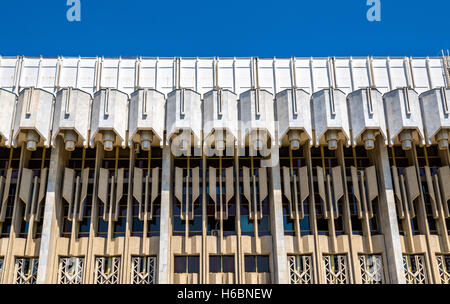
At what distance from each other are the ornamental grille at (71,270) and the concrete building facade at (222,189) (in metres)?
0.05

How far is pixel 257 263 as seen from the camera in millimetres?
24969

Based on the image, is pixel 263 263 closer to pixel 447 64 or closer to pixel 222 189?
pixel 222 189

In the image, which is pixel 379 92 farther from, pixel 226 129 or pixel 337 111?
pixel 226 129

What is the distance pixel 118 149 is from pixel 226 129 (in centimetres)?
599

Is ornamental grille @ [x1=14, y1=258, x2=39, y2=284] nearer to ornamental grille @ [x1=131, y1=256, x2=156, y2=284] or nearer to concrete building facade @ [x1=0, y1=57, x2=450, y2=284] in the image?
concrete building facade @ [x1=0, y1=57, x2=450, y2=284]

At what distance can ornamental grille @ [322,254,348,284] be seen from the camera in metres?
24.5

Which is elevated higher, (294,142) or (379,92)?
(379,92)

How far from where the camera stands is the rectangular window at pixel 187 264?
24.7 metres

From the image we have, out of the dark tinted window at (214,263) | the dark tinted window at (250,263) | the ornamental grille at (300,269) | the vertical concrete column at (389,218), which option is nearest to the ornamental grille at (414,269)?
the vertical concrete column at (389,218)

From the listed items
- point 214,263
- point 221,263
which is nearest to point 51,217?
point 214,263

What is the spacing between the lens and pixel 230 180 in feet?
84.8

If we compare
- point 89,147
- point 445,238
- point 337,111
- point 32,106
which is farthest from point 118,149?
point 445,238

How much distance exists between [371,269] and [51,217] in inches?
574

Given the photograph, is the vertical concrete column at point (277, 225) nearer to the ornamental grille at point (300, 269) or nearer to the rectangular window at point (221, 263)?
the ornamental grille at point (300, 269)
